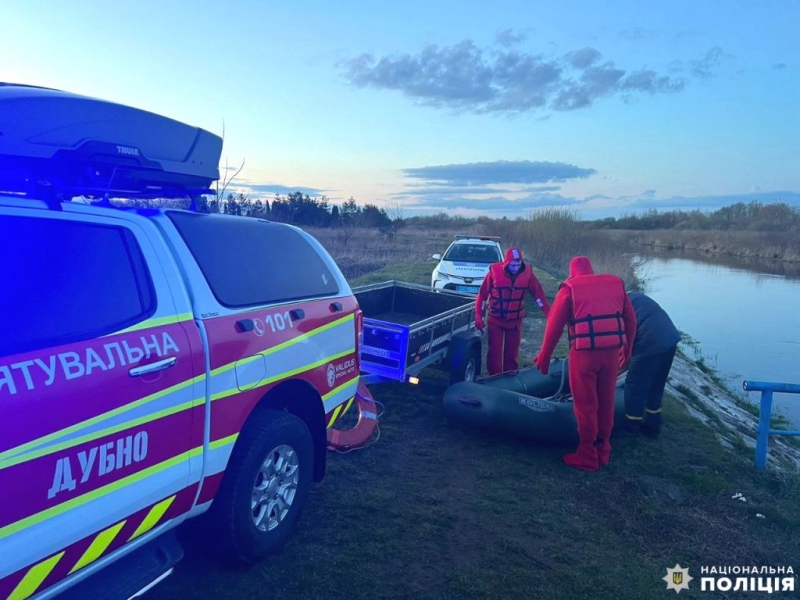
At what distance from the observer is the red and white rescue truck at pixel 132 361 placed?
6.38 feet

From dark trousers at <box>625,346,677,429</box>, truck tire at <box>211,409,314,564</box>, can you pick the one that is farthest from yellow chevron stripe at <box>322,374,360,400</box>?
dark trousers at <box>625,346,677,429</box>

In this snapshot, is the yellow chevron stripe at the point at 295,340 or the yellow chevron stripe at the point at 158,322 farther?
the yellow chevron stripe at the point at 295,340

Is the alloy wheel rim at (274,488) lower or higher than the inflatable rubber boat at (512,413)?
higher

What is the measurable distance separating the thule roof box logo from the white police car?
9409 mm

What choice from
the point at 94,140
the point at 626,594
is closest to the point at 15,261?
the point at 94,140

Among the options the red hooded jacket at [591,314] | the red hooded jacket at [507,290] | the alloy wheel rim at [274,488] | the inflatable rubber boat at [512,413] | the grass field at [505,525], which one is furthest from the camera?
the red hooded jacket at [507,290]

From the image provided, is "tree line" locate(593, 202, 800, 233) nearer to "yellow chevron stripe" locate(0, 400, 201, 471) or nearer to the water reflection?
the water reflection

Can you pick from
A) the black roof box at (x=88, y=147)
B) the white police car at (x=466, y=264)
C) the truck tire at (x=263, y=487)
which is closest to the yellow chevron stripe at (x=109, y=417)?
the truck tire at (x=263, y=487)

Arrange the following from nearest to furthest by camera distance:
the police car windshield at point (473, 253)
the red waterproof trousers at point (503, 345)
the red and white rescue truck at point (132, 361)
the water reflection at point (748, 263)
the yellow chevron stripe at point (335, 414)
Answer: the red and white rescue truck at point (132, 361), the yellow chevron stripe at point (335, 414), the red waterproof trousers at point (503, 345), the police car windshield at point (473, 253), the water reflection at point (748, 263)

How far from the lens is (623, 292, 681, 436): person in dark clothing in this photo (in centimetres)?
565

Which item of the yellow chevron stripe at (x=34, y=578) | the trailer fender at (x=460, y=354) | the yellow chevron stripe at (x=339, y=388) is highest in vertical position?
the yellow chevron stripe at (x=339, y=388)

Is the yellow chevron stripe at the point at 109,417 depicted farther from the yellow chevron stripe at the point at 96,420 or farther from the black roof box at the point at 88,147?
the black roof box at the point at 88,147

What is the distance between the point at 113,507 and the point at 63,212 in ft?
4.00

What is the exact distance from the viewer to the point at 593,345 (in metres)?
4.94
